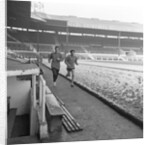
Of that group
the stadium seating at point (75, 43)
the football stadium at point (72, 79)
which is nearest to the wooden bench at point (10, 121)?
the football stadium at point (72, 79)

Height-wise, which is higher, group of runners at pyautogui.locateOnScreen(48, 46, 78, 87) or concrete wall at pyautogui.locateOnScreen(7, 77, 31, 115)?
group of runners at pyautogui.locateOnScreen(48, 46, 78, 87)

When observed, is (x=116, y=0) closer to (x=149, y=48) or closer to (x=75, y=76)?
(x=149, y=48)

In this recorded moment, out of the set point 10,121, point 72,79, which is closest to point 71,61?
point 72,79

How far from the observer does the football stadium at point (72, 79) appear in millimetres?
1470

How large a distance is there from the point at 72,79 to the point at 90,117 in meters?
0.53

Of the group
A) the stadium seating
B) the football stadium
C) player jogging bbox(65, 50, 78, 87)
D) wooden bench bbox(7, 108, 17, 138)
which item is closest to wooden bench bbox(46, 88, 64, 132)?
the football stadium

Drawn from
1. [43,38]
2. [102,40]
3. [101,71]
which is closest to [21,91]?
[43,38]

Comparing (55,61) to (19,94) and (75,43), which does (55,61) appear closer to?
(75,43)

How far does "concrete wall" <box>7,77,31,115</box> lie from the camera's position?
1.62m

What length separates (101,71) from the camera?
1952 millimetres

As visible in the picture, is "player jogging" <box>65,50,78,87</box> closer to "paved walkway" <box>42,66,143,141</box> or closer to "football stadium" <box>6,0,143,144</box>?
"football stadium" <box>6,0,143,144</box>

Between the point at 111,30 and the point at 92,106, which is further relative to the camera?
the point at 111,30

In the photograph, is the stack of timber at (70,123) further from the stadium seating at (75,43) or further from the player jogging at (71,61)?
the stadium seating at (75,43)

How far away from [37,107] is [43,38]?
0.75 metres
